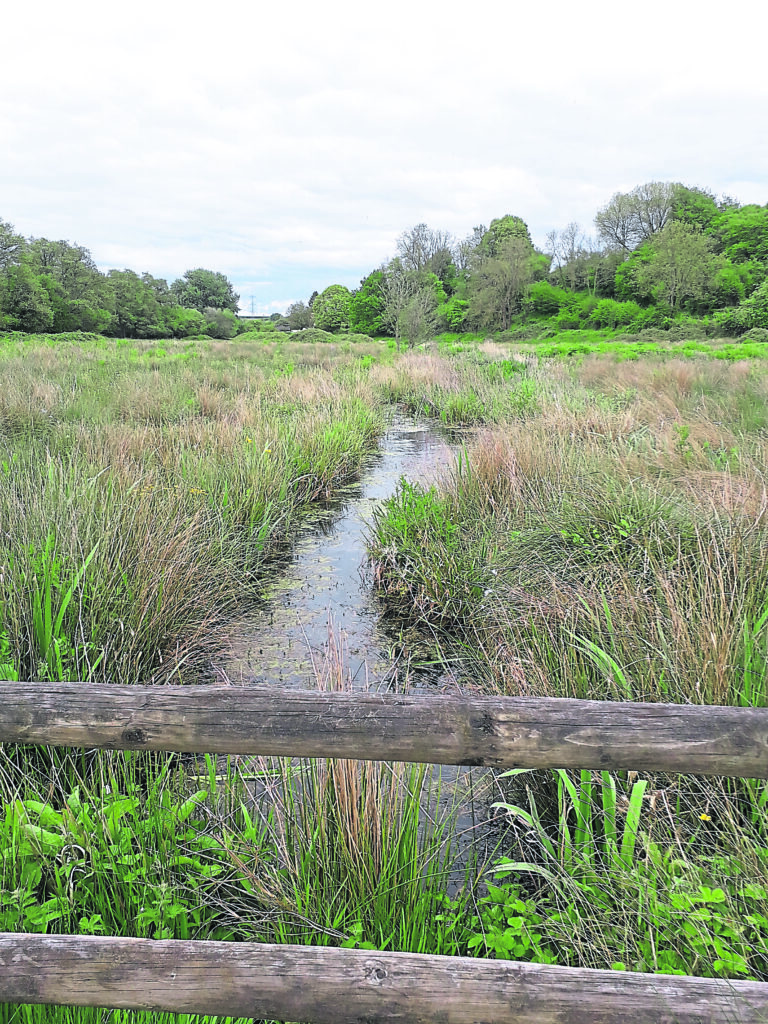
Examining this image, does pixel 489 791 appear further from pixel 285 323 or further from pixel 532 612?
pixel 285 323

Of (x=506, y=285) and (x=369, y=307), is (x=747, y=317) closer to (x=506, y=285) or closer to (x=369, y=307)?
(x=506, y=285)

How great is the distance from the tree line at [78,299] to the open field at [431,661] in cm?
3788

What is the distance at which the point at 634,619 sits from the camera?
9.49 ft

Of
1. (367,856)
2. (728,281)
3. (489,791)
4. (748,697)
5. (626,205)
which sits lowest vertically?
(489,791)

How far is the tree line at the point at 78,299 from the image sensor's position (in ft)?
126

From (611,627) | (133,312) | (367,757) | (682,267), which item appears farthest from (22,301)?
(367,757)

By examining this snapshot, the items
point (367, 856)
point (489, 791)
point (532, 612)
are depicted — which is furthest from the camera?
point (532, 612)

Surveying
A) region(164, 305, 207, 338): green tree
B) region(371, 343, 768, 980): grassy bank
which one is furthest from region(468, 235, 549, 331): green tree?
region(371, 343, 768, 980): grassy bank

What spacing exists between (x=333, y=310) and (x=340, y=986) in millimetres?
67975

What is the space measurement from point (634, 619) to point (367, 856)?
163 centimetres

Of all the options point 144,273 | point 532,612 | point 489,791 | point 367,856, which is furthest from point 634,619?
point 144,273

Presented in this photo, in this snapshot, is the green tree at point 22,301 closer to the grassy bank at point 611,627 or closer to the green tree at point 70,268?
the green tree at point 70,268

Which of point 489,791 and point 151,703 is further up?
point 151,703

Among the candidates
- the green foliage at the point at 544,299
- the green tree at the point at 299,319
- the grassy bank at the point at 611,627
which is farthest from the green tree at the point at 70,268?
the grassy bank at the point at 611,627
